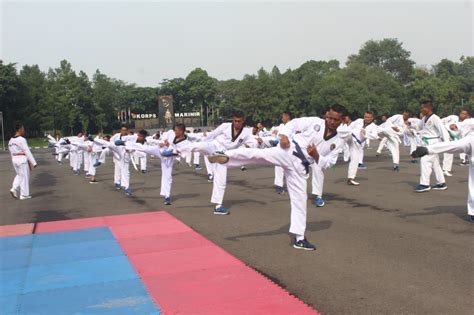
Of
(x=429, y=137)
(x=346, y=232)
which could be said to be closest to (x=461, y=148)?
(x=346, y=232)

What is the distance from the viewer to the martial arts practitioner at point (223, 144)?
30.8 feet

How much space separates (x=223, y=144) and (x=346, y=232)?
11.4 ft

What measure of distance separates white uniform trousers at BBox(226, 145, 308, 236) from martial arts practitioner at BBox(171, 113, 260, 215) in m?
2.86

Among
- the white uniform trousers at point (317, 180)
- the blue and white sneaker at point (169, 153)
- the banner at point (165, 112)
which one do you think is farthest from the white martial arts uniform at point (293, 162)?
the banner at point (165, 112)

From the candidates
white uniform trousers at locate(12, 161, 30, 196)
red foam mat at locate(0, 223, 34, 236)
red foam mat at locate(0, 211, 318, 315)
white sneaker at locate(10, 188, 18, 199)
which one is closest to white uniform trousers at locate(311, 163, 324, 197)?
red foam mat at locate(0, 211, 318, 315)

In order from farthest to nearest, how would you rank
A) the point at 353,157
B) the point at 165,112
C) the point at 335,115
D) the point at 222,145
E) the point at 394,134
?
1. the point at 165,112
2. the point at 394,134
3. the point at 353,157
4. the point at 222,145
5. the point at 335,115

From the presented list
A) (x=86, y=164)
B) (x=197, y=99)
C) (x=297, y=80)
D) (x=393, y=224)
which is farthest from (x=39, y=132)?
(x=393, y=224)

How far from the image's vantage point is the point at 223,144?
31.5 feet

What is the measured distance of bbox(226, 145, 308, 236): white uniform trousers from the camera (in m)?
6.36

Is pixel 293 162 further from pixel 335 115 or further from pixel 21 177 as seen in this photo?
pixel 21 177

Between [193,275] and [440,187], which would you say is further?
[440,187]

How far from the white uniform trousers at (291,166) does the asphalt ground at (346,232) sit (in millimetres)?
444

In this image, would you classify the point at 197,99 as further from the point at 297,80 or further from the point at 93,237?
the point at 93,237

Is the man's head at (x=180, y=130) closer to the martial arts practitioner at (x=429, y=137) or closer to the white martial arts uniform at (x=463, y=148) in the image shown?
the martial arts practitioner at (x=429, y=137)
